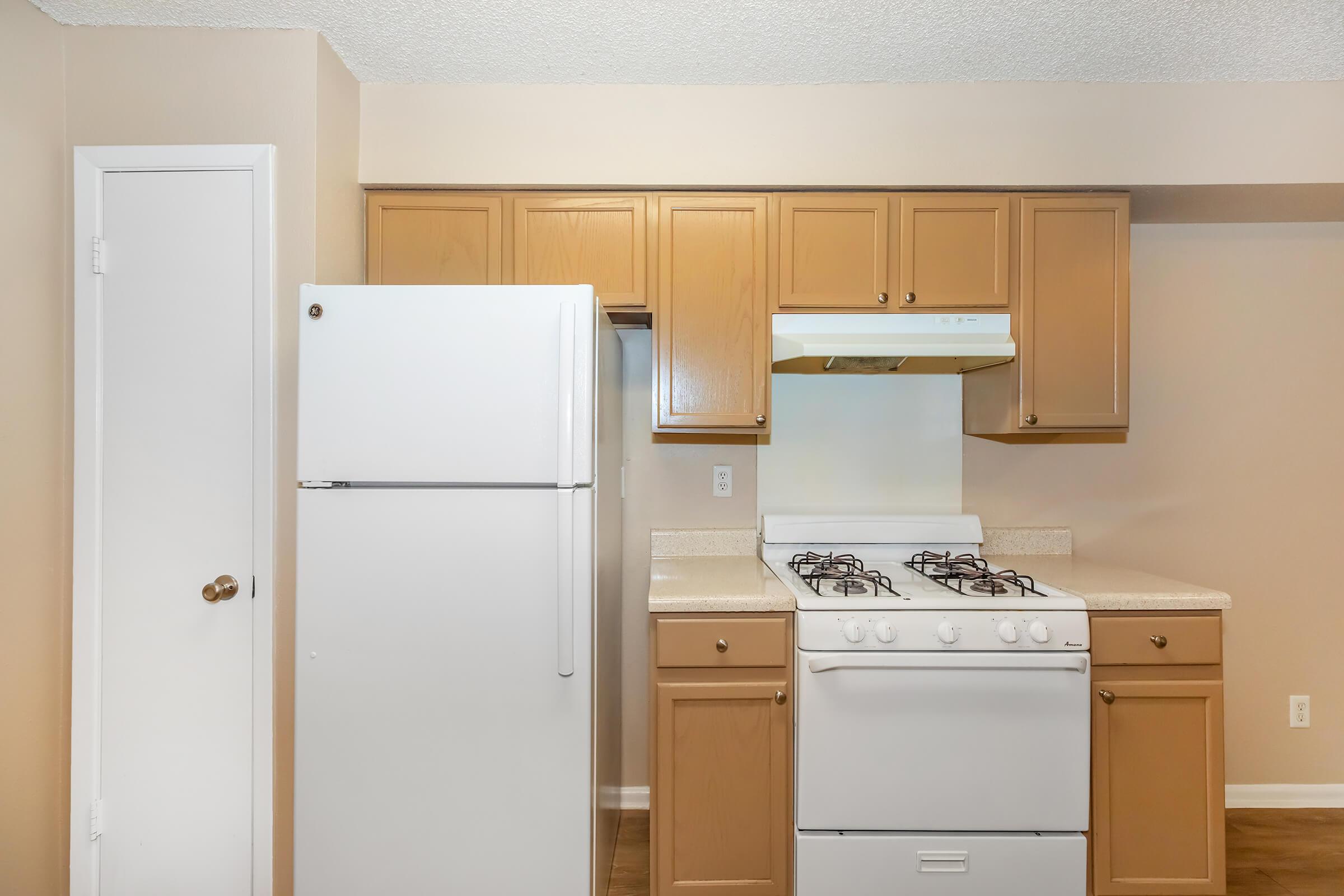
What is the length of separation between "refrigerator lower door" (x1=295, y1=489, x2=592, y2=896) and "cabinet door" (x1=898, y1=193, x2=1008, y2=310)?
1308 mm

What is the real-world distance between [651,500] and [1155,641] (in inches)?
62.6

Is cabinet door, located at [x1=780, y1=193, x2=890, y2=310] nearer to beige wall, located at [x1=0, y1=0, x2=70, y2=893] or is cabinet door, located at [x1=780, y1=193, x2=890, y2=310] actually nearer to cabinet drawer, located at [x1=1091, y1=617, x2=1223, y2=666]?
cabinet drawer, located at [x1=1091, y1=617, x2=1223, y2=666]

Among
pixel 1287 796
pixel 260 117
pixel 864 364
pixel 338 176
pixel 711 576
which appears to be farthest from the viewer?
pixel 1287 796

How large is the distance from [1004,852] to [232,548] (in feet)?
7.25

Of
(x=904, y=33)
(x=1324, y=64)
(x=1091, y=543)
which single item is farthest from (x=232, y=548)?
(x=1324, y=64)

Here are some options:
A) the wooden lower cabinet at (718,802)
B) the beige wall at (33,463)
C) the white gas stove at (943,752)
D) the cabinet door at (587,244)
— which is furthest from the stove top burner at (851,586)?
the beige wall at (33,463)

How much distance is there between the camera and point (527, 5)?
5.89ft

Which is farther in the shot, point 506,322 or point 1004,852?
point 1004,852

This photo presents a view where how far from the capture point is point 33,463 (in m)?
1.76

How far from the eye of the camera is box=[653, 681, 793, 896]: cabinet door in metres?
1.84

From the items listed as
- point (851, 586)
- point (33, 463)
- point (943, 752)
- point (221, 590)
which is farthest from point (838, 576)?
point (33, 463)

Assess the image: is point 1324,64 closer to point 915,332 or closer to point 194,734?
point 915,332

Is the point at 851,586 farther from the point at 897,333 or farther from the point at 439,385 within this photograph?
the point at 439,385

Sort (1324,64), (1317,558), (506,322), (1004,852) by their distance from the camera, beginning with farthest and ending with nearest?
(1317,558)
(1324,64)
(1004,852)
(506,322)
